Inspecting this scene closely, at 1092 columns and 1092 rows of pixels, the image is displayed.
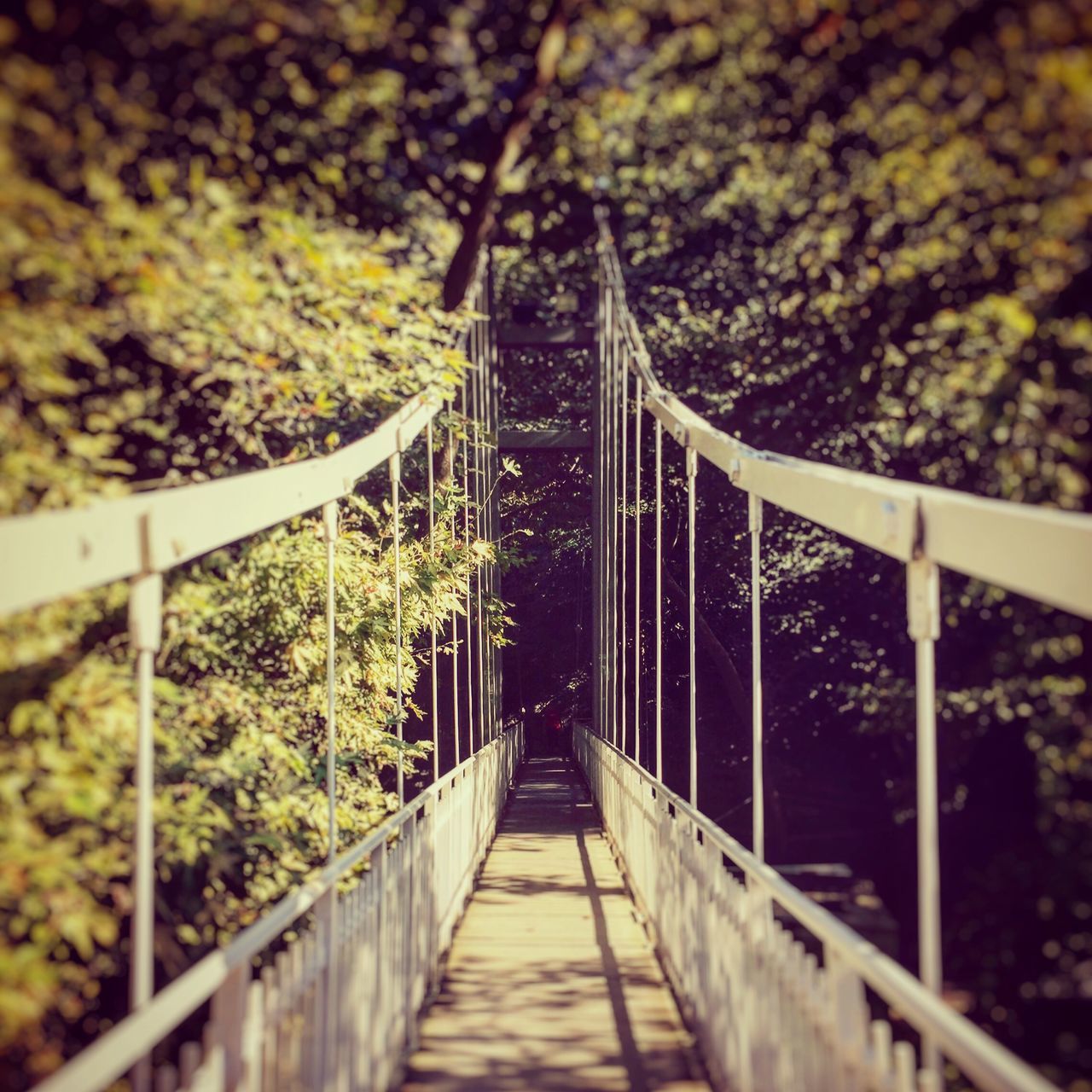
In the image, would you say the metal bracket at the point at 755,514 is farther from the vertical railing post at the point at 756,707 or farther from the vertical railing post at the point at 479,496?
the vertical railing post at the point at 479,496

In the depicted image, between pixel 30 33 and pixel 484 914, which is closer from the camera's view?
pixel 30 33

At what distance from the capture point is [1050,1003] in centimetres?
279

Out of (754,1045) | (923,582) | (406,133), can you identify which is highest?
(406,133)

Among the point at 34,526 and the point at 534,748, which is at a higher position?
the point at 34,526

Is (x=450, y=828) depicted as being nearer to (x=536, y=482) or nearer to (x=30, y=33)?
(x=30, y=33)

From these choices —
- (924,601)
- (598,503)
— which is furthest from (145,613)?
(598,503)

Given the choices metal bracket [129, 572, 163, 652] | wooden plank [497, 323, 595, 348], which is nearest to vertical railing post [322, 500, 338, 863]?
metal bracket [129, 572, 163, 652]

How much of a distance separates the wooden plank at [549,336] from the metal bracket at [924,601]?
1319cm

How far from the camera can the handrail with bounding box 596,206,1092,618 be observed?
5.79 feet

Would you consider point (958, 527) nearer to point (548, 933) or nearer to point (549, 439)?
point (548, 933)

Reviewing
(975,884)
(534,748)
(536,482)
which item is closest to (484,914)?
(975,884)

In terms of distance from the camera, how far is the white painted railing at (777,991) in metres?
1.95

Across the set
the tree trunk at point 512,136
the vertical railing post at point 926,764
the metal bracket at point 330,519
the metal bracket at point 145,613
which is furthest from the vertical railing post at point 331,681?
the vertical railing post at point 926,764

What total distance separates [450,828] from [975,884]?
309cm
